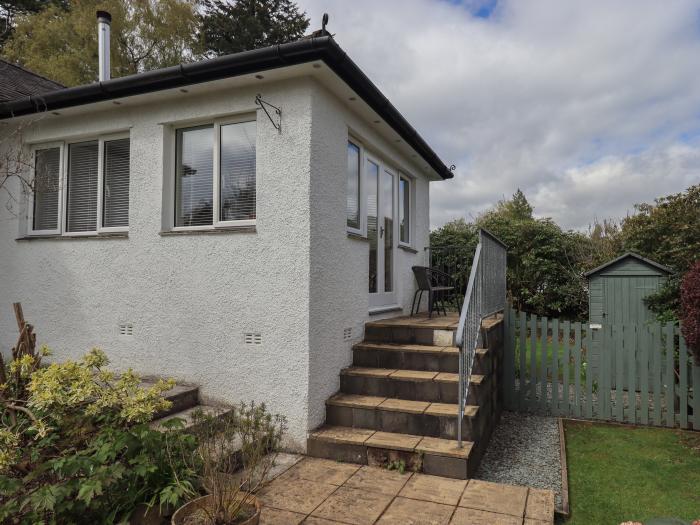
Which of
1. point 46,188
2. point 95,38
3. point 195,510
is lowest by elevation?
point 195,510

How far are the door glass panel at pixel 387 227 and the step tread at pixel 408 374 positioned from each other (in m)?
1.90

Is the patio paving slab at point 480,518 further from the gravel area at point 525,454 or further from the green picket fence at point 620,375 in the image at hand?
the green picket fence at point 620,375

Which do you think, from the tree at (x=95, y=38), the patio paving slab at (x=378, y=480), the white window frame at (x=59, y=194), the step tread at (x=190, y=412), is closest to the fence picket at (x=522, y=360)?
the patio paving slab at (x=378, y=480)

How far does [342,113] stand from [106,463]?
4.19m

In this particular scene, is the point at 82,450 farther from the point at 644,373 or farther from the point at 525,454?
the point at 644,373

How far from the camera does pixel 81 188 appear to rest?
233 inches

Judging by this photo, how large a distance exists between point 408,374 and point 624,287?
18.5 feet

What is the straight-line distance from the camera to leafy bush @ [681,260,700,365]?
495 cm

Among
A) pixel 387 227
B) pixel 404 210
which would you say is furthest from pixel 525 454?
pixel 404 210

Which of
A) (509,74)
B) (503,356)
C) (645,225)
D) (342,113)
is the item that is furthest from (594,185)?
(342,113)

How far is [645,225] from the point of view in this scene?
33.6 ft

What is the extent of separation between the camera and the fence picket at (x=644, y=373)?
19.5 ft

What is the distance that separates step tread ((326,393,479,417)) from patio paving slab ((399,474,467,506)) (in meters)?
0.59

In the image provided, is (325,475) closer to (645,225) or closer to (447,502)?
(447,502)
